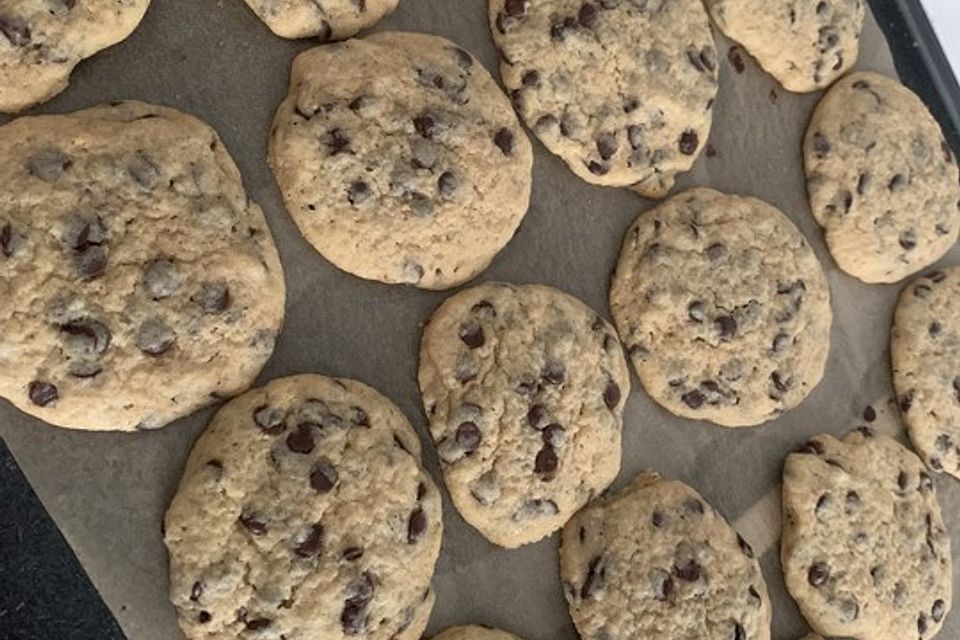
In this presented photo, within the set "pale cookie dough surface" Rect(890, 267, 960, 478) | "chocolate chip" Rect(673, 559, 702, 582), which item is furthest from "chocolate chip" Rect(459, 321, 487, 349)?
"pale cookie dough surface" Rect(890, 267, 960, 478)

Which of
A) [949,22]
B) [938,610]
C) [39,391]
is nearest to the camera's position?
[39,391]

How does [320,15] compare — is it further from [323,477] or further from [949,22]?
[949,22]

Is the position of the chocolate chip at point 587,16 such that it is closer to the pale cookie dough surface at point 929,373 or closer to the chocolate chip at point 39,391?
the pale cookie dough surface at point 929,373

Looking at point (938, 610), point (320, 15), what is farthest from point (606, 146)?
point (938, 610)

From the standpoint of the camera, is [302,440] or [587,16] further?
[587,16]

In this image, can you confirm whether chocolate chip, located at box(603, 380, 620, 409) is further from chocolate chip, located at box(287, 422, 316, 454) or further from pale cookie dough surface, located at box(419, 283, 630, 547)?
chocolate chip, located at box(287, 422, 316, 454)

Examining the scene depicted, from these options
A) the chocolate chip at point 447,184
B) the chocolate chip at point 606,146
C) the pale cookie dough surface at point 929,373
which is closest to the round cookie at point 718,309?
the chocolate chip at point 606,146

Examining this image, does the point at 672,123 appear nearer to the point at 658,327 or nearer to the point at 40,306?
the point at 658,327
